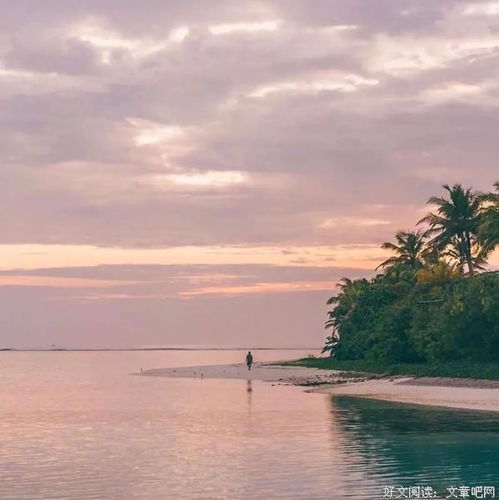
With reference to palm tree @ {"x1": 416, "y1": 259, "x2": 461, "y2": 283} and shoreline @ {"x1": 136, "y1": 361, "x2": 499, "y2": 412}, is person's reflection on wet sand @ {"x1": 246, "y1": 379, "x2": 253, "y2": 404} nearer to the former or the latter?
shoreline @ {"x1": 136, "y1": 361, "x2": 499, "y2": 412}

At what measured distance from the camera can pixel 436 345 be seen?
2746 inches

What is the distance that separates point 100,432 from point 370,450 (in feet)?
52.6

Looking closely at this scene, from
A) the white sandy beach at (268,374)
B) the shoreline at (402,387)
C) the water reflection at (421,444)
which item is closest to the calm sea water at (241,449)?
the water reflection at (421,444)

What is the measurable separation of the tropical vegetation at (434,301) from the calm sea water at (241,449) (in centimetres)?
1287

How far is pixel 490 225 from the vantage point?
2953 inches

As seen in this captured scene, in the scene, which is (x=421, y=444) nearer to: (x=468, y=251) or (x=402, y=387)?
(x=402, y=387)

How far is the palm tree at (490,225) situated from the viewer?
2916 inches

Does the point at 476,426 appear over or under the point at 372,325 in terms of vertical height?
under

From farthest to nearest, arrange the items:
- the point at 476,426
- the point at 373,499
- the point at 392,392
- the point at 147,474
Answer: the point at 392,392 < the point at 476,426 < the point at 147,474 < the point at 373,499

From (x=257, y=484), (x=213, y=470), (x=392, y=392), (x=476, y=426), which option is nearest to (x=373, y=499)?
(x=257, y=484)

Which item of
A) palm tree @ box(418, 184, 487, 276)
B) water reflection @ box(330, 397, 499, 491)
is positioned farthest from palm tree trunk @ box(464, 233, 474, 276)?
water reflection @ box(330, 397, 499, 491)

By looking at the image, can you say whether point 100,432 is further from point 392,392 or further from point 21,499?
point 392,392

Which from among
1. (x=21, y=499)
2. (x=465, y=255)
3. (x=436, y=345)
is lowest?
(x=21, y=499)

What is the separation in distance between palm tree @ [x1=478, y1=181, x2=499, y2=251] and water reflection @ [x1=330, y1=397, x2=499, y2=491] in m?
26.8
